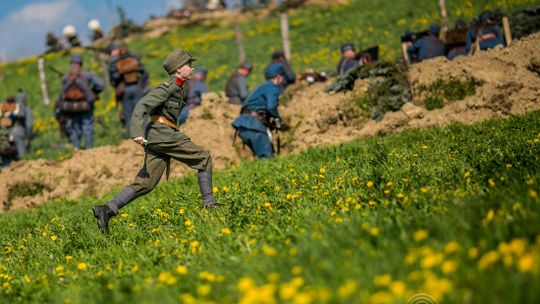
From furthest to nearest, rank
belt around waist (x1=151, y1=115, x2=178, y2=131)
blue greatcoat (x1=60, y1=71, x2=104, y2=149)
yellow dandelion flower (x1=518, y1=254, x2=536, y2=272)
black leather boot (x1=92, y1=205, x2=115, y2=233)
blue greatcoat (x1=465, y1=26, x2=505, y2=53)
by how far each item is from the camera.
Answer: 1. blue greatcoat (x1=60, y1=71, x2=104, y2=149)
2. blue greatcoat (x1=465, y1=26, x2=505, y2=53)
3. belt around waist (x1=151, y1=115, x2=178, y2=131)
4. black leather boot (x1=92, y1=205, x2=115, y2=233)
5. yellow dandelion flower (x1=518, y1=254, x2=536, y2=272)

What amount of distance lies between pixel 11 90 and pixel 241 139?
1155 inches

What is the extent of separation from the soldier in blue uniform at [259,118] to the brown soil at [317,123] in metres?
0.78

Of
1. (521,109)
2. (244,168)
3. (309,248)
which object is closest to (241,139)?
(244,168)

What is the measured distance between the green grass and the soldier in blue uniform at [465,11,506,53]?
5.21m

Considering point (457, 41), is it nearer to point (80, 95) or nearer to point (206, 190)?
point (80, 95)

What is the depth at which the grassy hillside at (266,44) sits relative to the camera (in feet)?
78.9

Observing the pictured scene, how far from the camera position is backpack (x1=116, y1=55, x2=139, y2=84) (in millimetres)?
12766

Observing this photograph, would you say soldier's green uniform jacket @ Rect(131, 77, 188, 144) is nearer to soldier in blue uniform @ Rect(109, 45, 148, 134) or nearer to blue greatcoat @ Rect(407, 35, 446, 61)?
soldier in blue uniform @ Rect(109, 45, 148, 134)

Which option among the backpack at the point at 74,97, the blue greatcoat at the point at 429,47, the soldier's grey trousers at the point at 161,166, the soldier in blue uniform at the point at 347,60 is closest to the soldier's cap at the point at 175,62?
the soldier's grey trousers at the point at 161,166

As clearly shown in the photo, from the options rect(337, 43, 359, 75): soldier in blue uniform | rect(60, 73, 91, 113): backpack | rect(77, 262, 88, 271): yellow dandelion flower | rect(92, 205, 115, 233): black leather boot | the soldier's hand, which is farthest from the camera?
rect(337, 43, 359, 75): soldier in blue uniform

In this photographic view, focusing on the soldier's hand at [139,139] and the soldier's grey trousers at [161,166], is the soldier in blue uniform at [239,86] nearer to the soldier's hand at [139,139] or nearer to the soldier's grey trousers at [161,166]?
the soldier's grey trousers at [161,166]

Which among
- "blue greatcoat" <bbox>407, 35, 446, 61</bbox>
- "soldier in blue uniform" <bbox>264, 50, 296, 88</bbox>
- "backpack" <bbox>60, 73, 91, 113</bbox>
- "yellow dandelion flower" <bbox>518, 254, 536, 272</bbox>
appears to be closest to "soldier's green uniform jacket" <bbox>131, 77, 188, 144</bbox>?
"yellow dandelion flower" <bbox>518, 254, 536, 272</bbox>

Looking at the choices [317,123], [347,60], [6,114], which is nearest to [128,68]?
[6,114]

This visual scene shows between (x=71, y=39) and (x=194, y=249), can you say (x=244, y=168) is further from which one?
(x=71, y=39)
